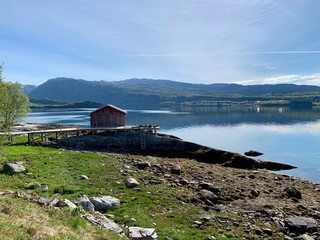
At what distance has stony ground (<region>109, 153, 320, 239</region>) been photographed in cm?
1889

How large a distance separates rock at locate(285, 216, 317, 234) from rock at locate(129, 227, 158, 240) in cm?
961

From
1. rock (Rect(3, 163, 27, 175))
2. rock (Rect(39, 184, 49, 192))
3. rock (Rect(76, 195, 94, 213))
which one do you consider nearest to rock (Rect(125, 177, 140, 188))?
rock (Rect(39, 184, 49, 192))

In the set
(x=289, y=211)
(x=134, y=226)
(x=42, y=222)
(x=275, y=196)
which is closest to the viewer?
(x=42, y=222)

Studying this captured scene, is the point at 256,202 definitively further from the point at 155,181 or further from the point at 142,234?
the point at 142,234

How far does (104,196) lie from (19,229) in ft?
30.4

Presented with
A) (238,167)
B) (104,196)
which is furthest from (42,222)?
→ (238,167)

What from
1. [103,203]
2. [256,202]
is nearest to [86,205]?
[103,203]

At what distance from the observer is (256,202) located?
25312 millimetres

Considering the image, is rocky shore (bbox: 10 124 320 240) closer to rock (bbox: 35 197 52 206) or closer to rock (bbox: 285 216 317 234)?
rock (bbox: 285 216 317 234)

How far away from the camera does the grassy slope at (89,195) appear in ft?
40.2

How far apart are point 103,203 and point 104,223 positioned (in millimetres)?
3383

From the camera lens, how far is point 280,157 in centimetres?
6094

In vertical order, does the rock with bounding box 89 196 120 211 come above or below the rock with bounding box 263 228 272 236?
above

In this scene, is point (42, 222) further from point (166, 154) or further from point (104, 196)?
point (166, 154)
